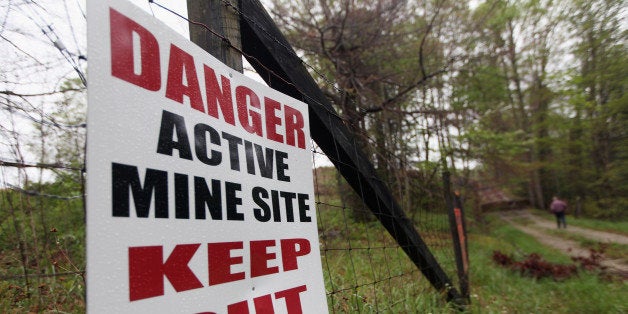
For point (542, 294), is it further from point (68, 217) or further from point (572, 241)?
point (572, 241)

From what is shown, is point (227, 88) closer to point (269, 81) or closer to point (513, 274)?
point (269, 81)

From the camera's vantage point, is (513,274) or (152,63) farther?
(513,274)

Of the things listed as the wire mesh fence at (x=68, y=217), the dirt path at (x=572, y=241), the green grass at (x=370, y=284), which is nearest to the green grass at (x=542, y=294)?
the green grass at (x=370, y=284)

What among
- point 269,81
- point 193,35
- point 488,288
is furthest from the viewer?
point 488,288

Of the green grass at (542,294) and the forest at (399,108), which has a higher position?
the forest at (399,108)

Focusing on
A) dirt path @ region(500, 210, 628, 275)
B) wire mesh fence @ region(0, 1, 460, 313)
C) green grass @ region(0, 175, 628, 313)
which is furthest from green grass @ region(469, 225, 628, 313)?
dirt path @ region(500, 210, 628, 275)

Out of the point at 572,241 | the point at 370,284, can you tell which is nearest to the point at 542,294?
the point at 370,284

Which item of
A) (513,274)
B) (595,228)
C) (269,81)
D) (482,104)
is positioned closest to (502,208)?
(595,228)

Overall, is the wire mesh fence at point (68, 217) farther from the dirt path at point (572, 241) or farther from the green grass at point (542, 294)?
the dirt path at point (572, 241)

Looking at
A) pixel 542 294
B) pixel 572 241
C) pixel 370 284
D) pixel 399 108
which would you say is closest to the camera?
pixel 370 284

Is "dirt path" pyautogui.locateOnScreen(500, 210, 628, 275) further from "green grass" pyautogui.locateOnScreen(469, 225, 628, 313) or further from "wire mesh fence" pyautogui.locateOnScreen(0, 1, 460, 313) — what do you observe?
"wire mesh fence" pyautogui.locateOnScreen(0, 1, 460, 313)

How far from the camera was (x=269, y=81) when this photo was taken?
1.72 metres

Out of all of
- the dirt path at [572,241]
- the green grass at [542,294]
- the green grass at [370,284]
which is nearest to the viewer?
the green grass at [370,284]

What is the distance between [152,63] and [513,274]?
26.1 ft
